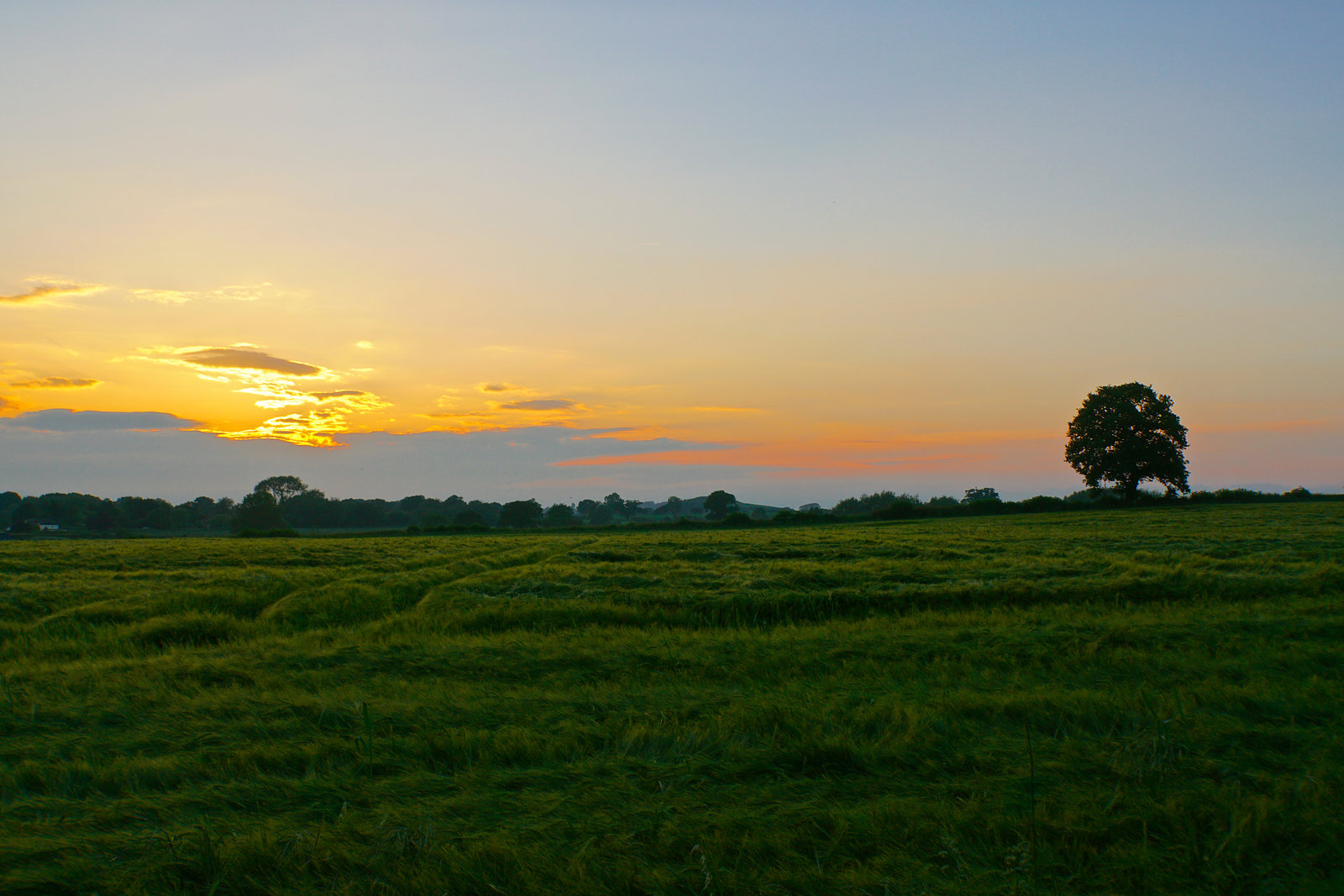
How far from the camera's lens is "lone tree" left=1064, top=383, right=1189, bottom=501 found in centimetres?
5922

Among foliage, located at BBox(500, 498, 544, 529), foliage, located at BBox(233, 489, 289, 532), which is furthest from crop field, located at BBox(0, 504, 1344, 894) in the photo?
foliage, located at BBox(233, 489, 289, 532)

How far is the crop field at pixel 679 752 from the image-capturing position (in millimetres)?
3982

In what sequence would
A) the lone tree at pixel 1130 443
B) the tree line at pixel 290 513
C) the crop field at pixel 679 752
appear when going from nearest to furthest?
1. the crop field at pixel 679 752
2. the lone tree at pixel 1130 443
3. the tree line at pixel 290 513

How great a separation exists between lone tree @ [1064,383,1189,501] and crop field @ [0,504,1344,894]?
5325 centimetres

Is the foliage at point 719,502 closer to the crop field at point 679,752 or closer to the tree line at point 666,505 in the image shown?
the tree line at point 666,505

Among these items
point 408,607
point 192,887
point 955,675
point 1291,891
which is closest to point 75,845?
point 192,887

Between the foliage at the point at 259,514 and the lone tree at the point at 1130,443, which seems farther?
the foliage at the point at 259,514

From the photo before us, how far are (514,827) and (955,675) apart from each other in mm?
5783

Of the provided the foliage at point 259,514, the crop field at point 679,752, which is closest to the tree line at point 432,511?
the foliage at point 259,514

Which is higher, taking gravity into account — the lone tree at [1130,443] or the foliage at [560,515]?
the lone tree at [1130,443]

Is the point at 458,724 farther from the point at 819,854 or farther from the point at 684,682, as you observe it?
the point at 819,854

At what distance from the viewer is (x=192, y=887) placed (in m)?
3.89

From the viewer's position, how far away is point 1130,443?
5941cm

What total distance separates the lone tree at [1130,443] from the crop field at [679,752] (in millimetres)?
53245
